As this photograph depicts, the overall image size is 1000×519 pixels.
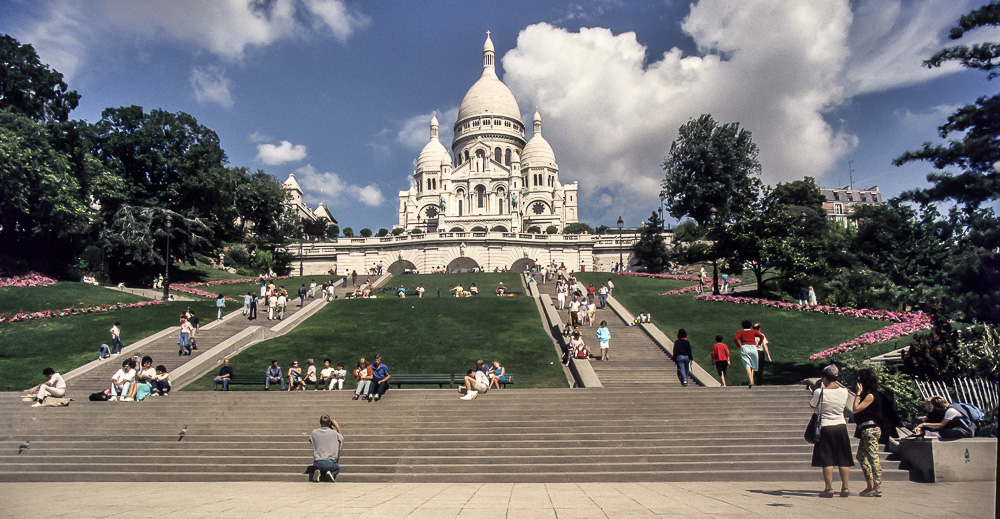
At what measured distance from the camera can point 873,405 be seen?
7750mm

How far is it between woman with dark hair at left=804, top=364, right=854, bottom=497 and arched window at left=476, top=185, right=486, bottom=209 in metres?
83.7

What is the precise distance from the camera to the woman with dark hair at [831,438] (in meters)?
7.14

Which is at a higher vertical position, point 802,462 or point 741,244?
point 741,244

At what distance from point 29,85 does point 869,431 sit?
41999 millimetres

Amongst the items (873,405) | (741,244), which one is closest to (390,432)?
(873,405)

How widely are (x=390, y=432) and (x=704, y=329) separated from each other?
14.4 metres

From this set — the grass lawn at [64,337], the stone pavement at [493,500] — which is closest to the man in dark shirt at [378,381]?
the stone pavement at [493,500]

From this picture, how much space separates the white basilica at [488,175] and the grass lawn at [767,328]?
54.1m

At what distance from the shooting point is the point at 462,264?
54719 millimetres

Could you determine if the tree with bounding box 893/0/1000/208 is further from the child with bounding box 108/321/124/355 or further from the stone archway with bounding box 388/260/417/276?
the stone archway with bounding box 388/260/417/276

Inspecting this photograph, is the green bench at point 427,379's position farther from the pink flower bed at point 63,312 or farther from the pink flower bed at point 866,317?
the pink flower bed at point 63,312

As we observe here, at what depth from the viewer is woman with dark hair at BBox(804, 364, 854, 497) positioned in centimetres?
714

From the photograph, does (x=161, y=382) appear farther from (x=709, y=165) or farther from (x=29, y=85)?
(x=709, y=165)

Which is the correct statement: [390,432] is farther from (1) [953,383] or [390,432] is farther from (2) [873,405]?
(1) [953,383]
